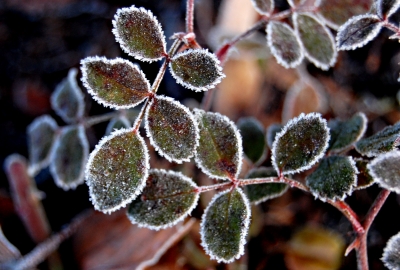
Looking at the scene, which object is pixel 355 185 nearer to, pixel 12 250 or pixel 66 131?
pixel 66 131

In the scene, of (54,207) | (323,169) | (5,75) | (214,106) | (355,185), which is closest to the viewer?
(355,185)

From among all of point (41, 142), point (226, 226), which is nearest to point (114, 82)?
point (226, 226)

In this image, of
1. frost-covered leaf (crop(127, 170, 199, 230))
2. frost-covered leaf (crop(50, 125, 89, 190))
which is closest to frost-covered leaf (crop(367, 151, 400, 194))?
frost-covered leaf (crop(127, 170, 199, 230))

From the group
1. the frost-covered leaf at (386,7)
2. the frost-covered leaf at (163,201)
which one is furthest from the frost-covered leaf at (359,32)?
the frost-covered leaf at (163,201)

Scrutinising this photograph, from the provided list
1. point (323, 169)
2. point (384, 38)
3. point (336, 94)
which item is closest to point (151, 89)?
point (323, 169)

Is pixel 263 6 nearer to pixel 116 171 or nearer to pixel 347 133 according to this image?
pixel 347 133

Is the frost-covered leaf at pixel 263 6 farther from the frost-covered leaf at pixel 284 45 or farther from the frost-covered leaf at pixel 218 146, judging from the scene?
the frost-covered leaf at pixel 218 146

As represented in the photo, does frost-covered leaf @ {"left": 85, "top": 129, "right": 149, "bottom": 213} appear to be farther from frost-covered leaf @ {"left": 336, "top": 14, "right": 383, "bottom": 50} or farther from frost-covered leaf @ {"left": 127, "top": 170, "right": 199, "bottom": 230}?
frost-covered leaf @ {"left": 336, "top": 14, "right": 383, "bottom": 50}
